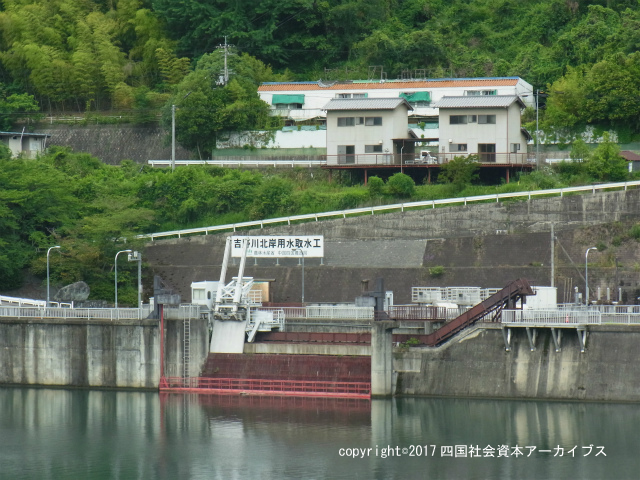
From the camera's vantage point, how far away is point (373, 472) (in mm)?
44031

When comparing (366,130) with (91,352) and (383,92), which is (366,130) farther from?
(91,352)

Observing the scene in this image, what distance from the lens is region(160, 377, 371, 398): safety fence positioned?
5797 cm

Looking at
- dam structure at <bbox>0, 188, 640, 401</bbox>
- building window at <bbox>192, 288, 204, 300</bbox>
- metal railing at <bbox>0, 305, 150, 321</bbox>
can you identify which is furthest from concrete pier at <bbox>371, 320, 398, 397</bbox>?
metal railing at <bbox>0, 305, 150, 321</bbox>

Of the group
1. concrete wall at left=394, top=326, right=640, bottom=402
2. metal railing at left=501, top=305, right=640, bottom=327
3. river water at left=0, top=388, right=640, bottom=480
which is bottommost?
river water at left=0, top=388, right=640, bottom=480

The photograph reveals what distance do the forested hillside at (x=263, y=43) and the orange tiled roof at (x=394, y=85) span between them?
3092 millimetres

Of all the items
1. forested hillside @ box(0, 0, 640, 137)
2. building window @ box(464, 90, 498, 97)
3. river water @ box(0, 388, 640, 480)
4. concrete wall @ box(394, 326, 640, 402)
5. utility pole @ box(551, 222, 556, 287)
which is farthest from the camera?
forested hillside @ box(0, 0, 640, 137)

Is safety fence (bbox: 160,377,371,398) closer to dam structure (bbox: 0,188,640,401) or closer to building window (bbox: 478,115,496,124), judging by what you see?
dam structure (bbox: 0,188,640,401)

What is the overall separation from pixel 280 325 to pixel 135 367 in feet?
25.9

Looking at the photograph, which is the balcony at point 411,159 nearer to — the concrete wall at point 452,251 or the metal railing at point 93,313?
the concrete wall at point 452,251

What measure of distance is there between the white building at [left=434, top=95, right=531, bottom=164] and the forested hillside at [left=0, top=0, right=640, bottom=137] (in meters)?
13.9

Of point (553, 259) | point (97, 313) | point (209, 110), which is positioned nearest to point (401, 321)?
point (553, 259)

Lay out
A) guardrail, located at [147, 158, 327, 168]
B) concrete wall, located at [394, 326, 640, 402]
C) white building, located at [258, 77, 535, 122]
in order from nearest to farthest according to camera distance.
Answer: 1. concrete wall, located at [394, 326, 640, 402]
2. guardrail, located at [147, 158, 327, 168]
3. white building, located at [258, 77, 535, 122]

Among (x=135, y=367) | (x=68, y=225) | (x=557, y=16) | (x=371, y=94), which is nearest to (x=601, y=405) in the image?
(x=135, y=367)

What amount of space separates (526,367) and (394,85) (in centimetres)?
4060
